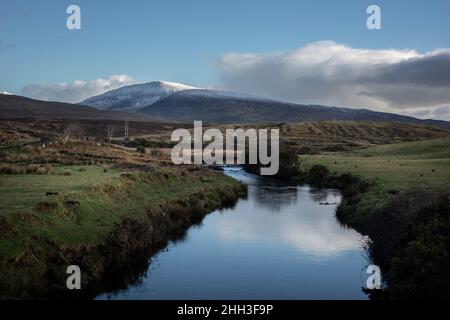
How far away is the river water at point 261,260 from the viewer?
77.7 ft

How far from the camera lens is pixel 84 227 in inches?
1057

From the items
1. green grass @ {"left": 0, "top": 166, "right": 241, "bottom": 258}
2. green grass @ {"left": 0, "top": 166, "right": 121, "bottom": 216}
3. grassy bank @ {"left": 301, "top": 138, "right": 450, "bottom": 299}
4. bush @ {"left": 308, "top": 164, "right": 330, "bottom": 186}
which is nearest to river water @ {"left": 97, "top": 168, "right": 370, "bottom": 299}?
grassy bank @ {"left": 301, "top": 138, "right": 450, "bottom": 299}

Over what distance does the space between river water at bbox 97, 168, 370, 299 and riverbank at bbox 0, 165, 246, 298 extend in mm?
1151

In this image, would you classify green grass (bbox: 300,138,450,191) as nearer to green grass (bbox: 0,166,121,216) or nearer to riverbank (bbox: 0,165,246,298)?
riverbank (bbox: 0,165,246,298)

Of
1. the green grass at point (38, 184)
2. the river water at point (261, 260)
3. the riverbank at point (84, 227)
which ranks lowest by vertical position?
the river water at point (261, 260)

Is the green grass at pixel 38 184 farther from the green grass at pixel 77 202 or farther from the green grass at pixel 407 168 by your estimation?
the green grass at pixel 407 168

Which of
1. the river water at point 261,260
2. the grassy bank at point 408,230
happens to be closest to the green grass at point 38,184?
the river water at point 261,260

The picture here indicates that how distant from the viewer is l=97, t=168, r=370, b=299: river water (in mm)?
23688

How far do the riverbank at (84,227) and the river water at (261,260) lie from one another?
115cm

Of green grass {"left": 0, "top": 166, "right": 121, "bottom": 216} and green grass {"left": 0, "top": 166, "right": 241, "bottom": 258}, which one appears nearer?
green grass {"left": 0, "top": 166, "right": 241, "bottom": 258}

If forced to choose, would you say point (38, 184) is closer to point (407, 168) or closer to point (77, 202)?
point (77, 202)

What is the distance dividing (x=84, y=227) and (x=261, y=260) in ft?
33.2
